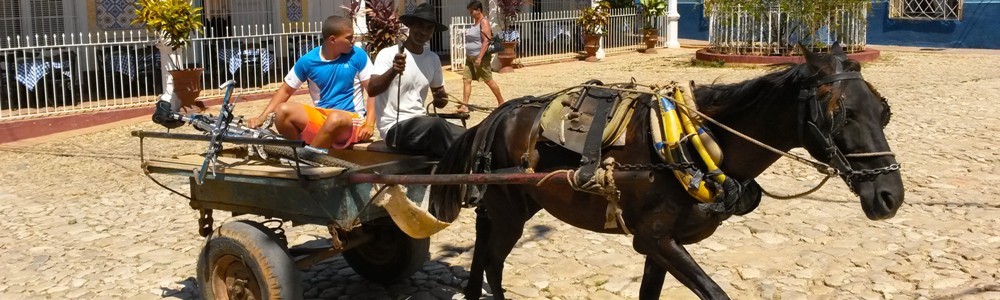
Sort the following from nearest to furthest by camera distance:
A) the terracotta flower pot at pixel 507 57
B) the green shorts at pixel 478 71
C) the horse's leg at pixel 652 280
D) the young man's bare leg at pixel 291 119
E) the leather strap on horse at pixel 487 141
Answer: the horse's leg at pixel 652 280, the leather strap on horse at pixel 487 141, the young man's bare leg at pixel 291 119, the green shorts at pixel 478 71, the terracotta flower pot at pixel 507 57

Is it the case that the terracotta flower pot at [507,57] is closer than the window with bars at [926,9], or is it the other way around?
the terracotta flower pot at [507,57]

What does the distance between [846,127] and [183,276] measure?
392cm

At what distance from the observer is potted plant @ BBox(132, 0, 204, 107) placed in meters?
13.0

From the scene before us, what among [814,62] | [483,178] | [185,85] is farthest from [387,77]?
[185,85]

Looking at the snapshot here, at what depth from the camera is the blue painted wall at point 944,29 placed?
21.9 m

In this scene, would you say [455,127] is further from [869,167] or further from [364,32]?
[364,32]

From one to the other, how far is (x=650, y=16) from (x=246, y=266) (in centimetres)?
1901

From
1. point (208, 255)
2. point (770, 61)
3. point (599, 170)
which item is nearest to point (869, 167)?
point (599, 170)

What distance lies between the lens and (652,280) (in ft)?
15.3

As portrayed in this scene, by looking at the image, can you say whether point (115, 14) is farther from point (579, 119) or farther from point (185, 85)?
point (579, 119)

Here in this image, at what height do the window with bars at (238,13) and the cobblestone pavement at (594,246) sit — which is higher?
the window with bars at (238,13)

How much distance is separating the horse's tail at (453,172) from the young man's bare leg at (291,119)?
834mm

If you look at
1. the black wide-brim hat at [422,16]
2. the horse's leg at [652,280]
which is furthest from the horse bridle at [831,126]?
the black wide-brim hat at [422,16]

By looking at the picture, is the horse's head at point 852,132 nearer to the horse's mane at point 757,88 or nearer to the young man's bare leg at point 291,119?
the horse's mane at point 757,88
